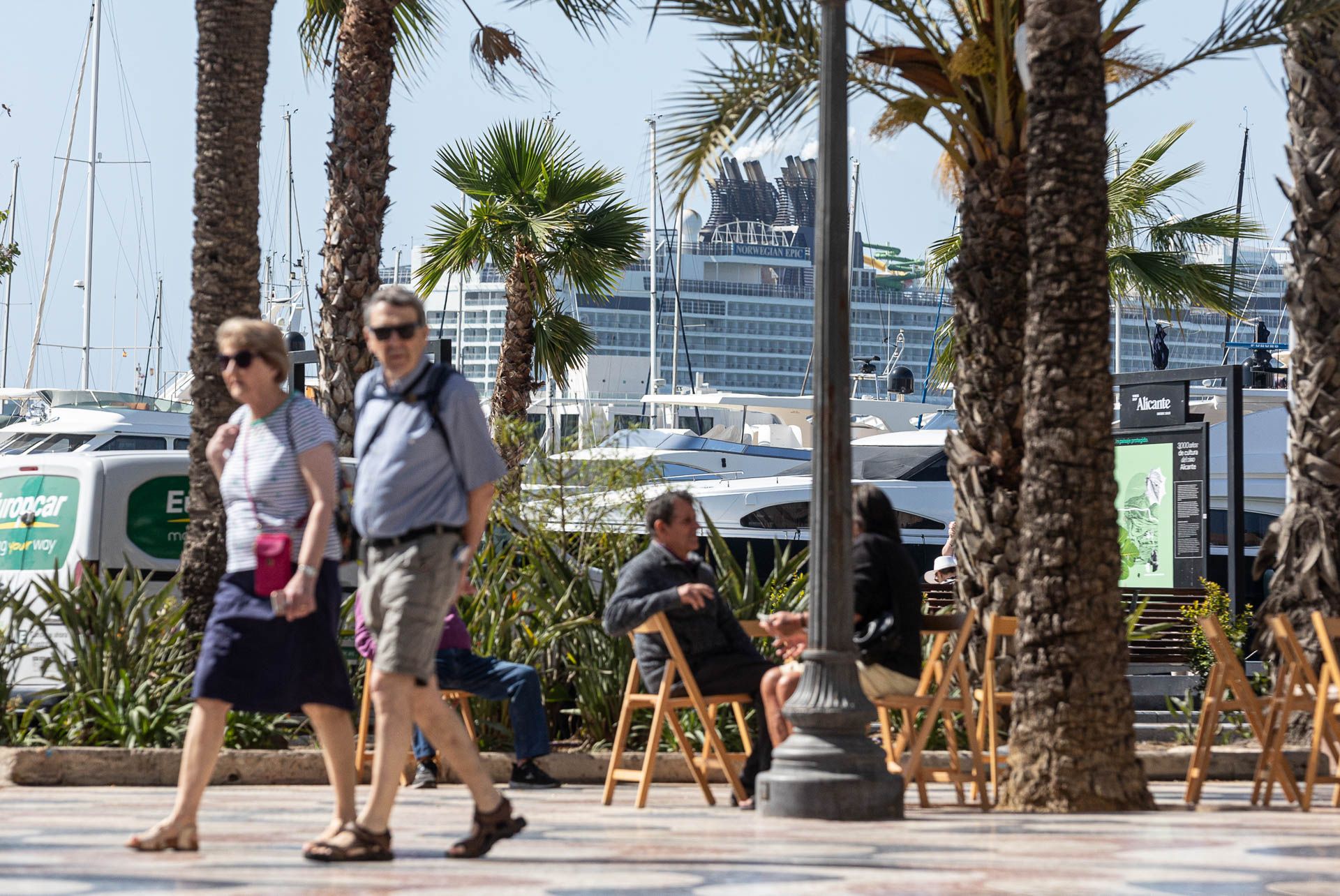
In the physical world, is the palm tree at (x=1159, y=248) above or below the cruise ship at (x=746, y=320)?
below

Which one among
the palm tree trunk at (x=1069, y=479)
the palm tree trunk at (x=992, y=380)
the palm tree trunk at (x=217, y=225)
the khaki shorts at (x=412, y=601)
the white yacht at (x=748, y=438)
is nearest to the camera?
the khaki shorts at (x=412, y=601)

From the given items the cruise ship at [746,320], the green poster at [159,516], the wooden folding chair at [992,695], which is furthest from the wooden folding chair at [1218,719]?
the cruise ship at [746,320]

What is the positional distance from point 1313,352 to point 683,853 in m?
6.66

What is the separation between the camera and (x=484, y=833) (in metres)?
5.27

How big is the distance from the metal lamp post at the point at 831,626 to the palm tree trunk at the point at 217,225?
4.08 m

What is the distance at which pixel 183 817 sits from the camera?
5293 millimetres

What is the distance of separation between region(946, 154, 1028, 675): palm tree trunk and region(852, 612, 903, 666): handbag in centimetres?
204

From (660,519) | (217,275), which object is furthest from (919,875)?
(217,275)

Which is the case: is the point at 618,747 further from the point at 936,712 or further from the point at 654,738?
the point at 936,712

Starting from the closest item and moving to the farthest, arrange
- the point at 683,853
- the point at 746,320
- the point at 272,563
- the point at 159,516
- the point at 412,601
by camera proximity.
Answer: the point at 412,601 < the point at 272,563 < the point at 683,853 < the point at 159,516 < the point at 746,320

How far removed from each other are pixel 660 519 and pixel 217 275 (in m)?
3.87

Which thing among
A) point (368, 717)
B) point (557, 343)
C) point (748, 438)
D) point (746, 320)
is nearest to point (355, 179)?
point (368, 717)

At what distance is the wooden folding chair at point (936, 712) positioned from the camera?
7.49m

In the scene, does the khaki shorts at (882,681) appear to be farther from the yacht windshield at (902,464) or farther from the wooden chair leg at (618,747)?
the yacht windshield at (902,464)
